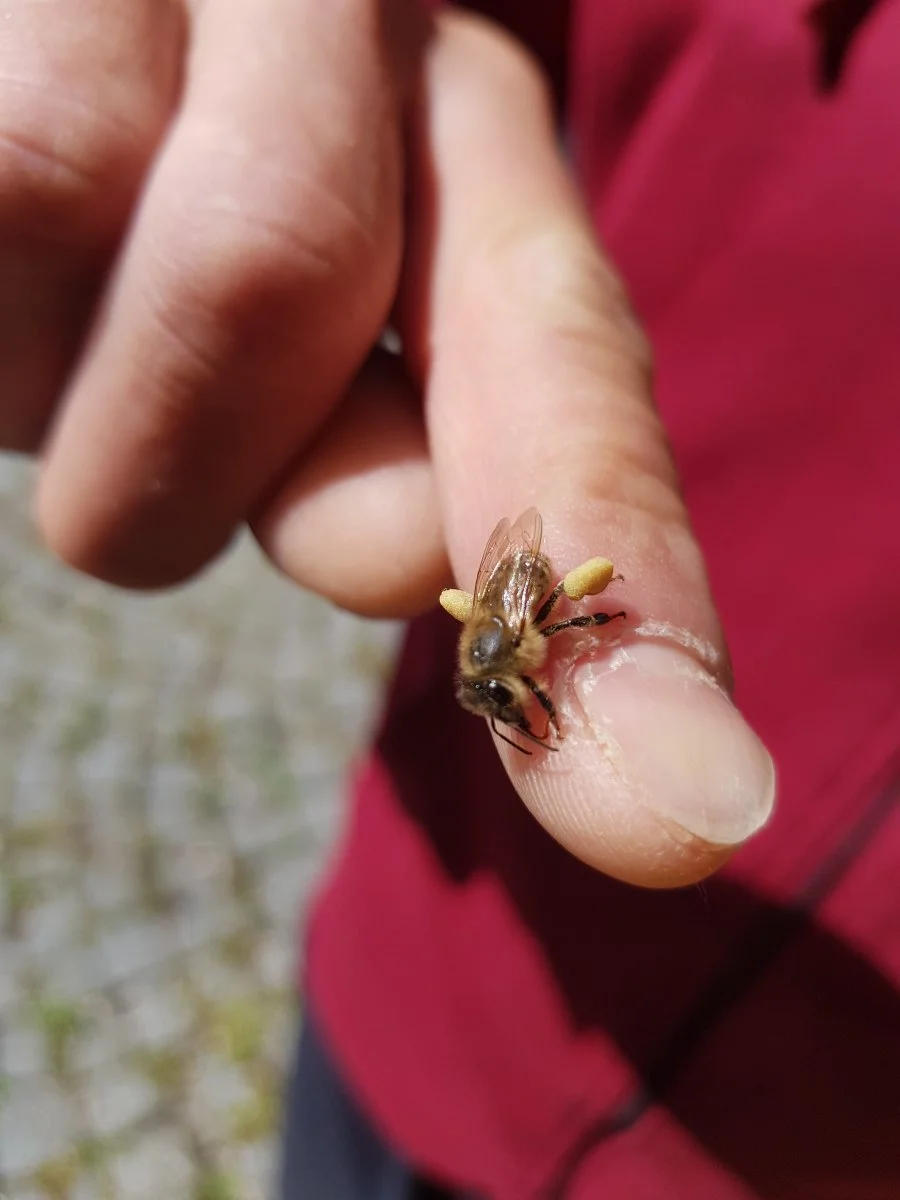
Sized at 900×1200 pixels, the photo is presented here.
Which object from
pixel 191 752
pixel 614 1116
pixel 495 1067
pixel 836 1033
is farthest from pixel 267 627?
pixel 836 1033

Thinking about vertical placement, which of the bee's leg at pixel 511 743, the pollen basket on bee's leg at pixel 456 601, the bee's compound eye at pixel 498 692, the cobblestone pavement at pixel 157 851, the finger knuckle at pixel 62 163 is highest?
the finger knuckle at pixel 62 163

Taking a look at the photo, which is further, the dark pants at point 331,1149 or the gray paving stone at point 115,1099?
the gray paving stone at point 115,1099

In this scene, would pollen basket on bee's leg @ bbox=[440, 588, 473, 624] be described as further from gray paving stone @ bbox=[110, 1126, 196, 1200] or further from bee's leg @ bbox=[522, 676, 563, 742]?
gray paving stone @ bbox=[110, 1126, 196, 1200]

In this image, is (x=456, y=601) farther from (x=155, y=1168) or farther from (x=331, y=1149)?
(x=155, y=1168)

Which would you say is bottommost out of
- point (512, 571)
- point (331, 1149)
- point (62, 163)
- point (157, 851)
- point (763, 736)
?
point (157, 851)

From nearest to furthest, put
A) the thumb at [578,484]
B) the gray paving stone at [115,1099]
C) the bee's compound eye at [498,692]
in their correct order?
1. the thumb at [578,484]
2. the bee's compound eye at [498,692]
3. the gray paving stone at [115,1099]

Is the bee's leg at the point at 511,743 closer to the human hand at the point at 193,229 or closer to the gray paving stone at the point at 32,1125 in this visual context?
the human hand at the point at 193,229

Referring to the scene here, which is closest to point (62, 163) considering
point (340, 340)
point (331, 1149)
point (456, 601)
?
point (340, 340)

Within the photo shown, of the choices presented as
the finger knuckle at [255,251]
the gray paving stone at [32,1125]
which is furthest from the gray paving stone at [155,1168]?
the finger knuckle at [255,251]
